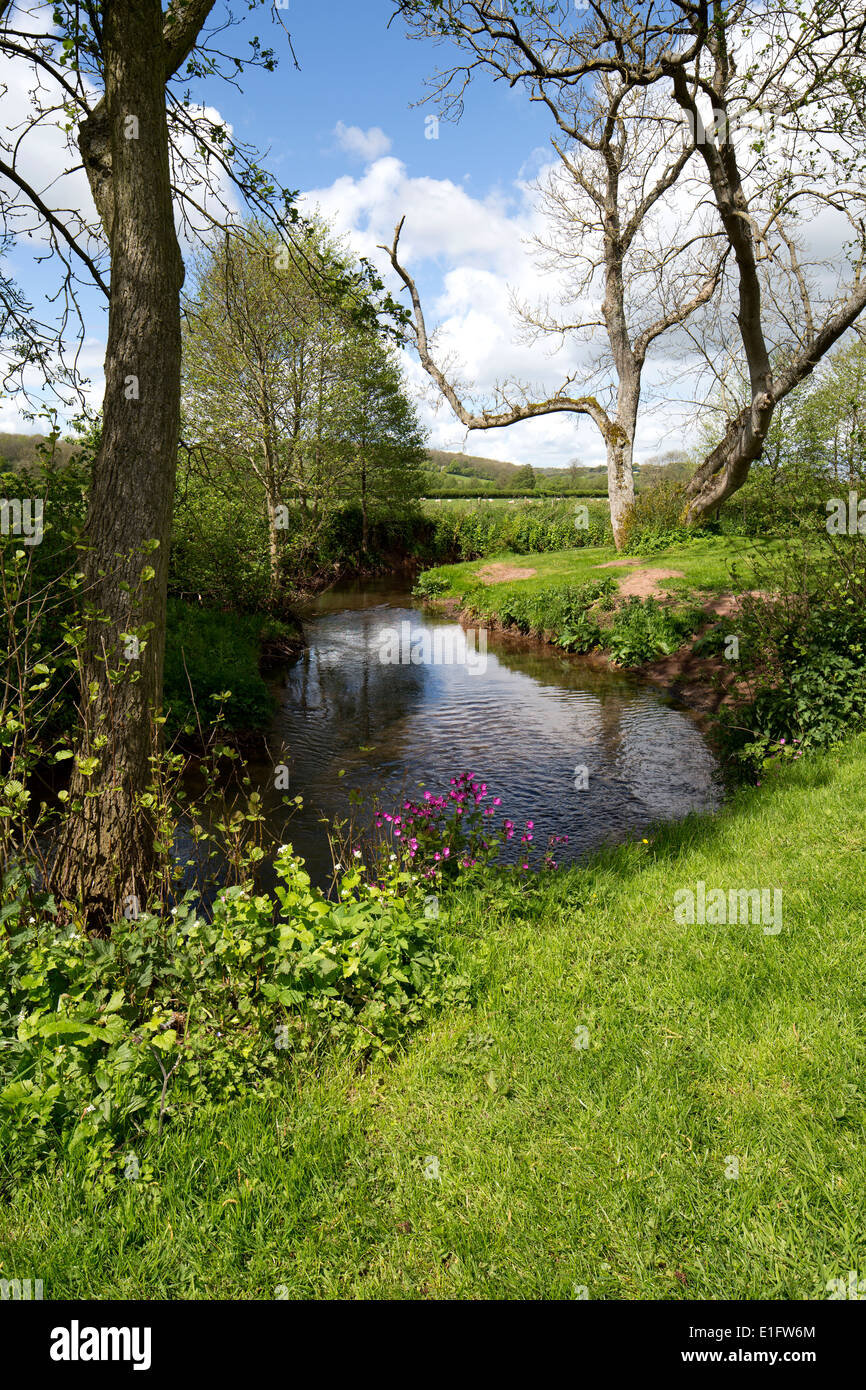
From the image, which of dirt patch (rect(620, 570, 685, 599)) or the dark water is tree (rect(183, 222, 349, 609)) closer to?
the dark water

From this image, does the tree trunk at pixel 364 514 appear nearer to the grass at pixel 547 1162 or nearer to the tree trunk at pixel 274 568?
the tree trunk at pixel 274 568

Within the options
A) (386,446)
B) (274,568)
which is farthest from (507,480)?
(274,568)

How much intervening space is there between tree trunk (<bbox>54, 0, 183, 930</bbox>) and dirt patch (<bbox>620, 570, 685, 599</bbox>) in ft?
42.2

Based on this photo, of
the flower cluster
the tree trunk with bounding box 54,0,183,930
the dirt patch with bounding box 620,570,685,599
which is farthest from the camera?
the dirt patch with bounding box 620,570,685,599

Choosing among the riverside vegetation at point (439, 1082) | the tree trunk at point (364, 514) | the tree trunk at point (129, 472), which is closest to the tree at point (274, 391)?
the tree trunk at point (364, 514)

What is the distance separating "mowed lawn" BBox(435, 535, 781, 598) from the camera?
16109mm

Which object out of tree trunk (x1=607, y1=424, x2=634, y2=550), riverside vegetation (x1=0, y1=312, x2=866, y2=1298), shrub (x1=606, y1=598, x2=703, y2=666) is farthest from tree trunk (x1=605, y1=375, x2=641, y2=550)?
riverside vegetation (x1=0, y1=312, x2=866, y2=1298)

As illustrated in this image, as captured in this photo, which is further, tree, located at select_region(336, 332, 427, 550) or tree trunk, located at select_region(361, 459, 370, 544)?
tree trunk, located at select_region(361, 459, 370, 544)

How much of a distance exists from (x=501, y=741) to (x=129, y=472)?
6.90 meters
